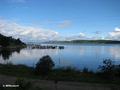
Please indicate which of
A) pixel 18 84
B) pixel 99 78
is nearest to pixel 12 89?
pixel 18 84

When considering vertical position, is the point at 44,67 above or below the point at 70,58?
above

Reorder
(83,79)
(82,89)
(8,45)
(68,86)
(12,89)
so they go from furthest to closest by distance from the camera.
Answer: (8,45), (83,79), (68,86), (82,89), (12,89)

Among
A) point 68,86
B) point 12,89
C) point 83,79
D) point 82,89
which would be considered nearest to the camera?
point 12,89

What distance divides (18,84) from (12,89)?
0.93ft

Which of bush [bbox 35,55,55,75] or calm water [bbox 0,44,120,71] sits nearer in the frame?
bush [bbox 35,55,55,75]

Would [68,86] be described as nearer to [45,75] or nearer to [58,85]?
[58,85]

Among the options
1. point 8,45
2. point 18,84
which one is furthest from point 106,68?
point 8,45

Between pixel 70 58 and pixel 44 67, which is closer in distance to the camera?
pixel 44 67

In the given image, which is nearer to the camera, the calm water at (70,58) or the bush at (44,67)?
the bush at (44,67)

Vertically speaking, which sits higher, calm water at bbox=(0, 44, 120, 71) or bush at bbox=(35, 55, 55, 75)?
bush at bbox=(35, 55, 55, 75)

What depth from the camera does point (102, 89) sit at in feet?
25.3

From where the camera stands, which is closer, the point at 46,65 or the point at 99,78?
the point at 99,78

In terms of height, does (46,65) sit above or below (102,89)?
above

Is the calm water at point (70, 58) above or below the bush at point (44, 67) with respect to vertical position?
below
